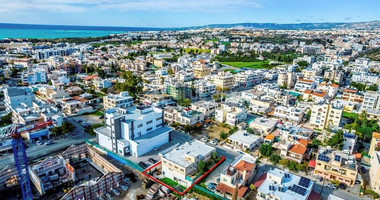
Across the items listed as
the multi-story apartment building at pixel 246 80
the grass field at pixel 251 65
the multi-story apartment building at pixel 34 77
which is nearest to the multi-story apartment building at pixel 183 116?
the multi-story apartment building at pixel 246 80

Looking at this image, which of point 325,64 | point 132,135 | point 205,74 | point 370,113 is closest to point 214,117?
point 132,135

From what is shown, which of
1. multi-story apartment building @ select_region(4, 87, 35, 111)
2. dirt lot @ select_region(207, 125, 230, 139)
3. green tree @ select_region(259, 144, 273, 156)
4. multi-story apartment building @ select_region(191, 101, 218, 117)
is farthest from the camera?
multi-story apartment building @ select_region(191, 101, 218, 117)

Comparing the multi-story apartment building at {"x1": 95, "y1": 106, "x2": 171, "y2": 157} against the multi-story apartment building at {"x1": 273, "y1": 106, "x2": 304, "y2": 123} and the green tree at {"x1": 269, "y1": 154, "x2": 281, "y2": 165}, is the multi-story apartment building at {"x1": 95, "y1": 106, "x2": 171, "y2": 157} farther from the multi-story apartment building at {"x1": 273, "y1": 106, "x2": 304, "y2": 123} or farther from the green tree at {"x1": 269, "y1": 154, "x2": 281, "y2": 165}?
the multi-story apartment building at {"x1": 273, "y1": 106, "x2": 304, "y2": 123}

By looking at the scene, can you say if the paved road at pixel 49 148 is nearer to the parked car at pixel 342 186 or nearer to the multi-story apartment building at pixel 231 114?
the multi-story apartment building at pixel 231 114

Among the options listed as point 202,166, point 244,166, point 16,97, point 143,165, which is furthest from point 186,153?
point 16,97

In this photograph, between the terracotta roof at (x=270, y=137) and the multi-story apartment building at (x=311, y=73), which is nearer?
the terracotta roof at (x=270, y=137)

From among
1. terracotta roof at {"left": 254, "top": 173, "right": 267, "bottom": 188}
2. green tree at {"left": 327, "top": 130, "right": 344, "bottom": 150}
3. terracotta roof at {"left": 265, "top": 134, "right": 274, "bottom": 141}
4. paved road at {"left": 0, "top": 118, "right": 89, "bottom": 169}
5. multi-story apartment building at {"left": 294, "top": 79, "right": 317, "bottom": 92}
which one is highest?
multi-story apartment building at {"left": 294, "top": 79, "right": 317, "bottom": 92}

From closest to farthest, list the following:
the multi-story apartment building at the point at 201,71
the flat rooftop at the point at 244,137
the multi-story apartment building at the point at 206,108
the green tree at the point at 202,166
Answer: the green tree at the point at 202,166, the flat rooftop at the point at 244,137, the multi-story apartment building at the point at 206,108, the multi-story apartment building at the point at 201,71

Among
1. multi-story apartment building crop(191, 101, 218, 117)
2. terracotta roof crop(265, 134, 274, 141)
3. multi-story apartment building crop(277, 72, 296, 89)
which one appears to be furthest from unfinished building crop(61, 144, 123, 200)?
multi-story apartment building crop(277, 72, 296, 89)
